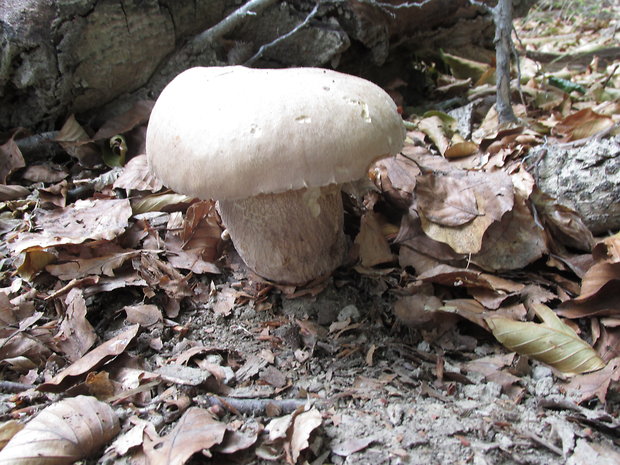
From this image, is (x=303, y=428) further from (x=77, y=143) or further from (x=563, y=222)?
(x=77, y=143)

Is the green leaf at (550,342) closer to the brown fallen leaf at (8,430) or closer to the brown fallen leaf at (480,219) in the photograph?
the brown fallen leaf at (480,219)

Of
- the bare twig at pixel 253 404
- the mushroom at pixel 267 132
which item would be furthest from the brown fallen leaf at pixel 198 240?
the bare twig at pixel 253 404

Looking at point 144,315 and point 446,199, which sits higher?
point 446,199

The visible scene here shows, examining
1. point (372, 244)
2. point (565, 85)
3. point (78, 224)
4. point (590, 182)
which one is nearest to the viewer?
point (590, 182)

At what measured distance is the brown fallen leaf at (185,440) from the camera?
1.03 meters

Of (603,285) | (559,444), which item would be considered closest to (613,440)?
(559,444)

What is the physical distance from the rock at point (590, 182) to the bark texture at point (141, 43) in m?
1.38

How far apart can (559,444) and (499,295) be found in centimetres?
58

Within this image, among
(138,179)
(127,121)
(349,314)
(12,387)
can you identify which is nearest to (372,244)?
(349,314)

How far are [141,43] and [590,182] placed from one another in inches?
85.3

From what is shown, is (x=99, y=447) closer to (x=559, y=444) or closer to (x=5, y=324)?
(x=5, y=324)

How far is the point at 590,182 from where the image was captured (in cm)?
175

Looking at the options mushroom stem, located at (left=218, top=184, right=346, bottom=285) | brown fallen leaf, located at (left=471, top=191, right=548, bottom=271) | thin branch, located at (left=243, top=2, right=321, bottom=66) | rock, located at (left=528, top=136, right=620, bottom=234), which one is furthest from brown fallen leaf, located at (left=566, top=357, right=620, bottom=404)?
thin branch, located at (left=243, top=2, right=321, bottom=66)

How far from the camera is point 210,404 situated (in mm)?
1255
